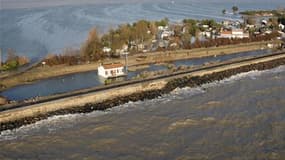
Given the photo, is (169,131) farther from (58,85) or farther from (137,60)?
(137,60)

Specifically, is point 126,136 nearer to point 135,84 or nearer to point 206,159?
point 206,159

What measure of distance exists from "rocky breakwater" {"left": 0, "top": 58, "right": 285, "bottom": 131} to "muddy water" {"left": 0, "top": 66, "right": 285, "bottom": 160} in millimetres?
300

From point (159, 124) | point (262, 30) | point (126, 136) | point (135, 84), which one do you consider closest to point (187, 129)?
point (159, 124)

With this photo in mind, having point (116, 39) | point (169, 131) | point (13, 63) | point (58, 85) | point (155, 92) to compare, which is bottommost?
point (169, 131)

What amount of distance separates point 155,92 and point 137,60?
5.56 meters

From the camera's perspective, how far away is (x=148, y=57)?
18438 mm

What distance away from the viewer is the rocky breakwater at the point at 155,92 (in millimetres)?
10148

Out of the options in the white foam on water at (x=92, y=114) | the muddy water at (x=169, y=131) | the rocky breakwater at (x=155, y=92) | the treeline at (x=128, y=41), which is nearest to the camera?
the muddy water at (x=169, y=131)

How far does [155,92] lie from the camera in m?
12.5

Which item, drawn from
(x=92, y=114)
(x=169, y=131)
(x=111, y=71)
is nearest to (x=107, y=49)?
(x=111, y=71)

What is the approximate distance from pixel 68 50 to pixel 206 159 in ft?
40.9

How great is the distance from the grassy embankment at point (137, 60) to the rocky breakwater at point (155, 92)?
12.9ft

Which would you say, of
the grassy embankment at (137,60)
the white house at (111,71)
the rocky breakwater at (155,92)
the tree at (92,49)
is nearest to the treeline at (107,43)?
the tree at (92,49)

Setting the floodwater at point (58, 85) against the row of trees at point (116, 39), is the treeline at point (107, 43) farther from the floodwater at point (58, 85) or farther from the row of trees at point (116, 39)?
the floodwater at point (58, 85)
